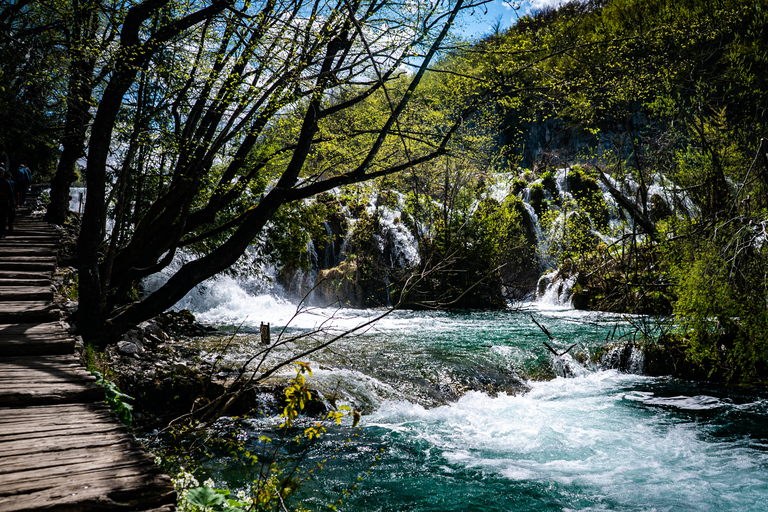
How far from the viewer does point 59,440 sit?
2361mm

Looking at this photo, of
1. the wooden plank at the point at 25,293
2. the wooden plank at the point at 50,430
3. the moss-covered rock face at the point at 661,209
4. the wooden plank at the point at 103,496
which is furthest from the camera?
the moss-covered rock face at the point at 661,209

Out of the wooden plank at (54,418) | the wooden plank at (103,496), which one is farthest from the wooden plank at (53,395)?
the wooden plank at (103,496)

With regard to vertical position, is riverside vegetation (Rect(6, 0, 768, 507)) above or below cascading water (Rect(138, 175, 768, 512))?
above

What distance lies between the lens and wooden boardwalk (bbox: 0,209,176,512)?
6.11ft

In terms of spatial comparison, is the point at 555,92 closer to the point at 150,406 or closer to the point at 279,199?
the point at 279,199

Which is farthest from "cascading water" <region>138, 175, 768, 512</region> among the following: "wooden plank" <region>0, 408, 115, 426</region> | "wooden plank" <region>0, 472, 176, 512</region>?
"wooden plank" <region>0, 408, 115, 426</region>

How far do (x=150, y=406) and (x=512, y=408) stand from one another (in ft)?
18.5

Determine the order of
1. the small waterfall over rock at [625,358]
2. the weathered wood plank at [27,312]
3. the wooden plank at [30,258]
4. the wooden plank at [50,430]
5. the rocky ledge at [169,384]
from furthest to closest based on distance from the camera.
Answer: the small waterfall over rock at [625,358] < the wooden plank at [30,258] < the rocky ledge at [169,384] < the weathered wood plank at [27,312] < the wooden plank at [50,430]

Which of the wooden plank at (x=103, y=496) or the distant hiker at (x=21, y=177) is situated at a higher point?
the distant hiker at (x=21, y=177)

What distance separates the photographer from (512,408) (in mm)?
7598

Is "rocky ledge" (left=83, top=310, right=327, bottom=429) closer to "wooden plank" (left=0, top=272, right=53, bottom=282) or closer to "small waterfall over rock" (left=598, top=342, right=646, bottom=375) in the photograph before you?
"wooden plank" (left=0, top=272, right=53, bottom=282)

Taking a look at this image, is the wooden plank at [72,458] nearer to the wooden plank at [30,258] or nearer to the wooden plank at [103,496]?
the wooden plank at [103,496]

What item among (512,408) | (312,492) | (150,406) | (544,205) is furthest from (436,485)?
(544,205)

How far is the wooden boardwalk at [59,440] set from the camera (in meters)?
1.86
